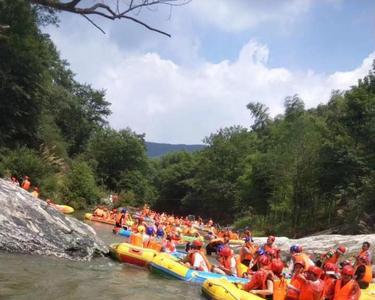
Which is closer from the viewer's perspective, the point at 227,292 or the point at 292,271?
the point at 227,292

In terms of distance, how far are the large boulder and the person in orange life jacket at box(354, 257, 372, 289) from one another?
6.82 metres

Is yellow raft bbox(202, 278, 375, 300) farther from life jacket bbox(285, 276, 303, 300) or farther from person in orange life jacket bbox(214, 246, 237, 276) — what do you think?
person in orange life jacket bbox(214, 246, 237, 276)

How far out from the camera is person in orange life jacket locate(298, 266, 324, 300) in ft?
29.9

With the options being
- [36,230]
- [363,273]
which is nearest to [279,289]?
[363,273]

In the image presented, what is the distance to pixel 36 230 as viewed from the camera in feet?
43.1

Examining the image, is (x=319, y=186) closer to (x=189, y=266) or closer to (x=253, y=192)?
(x=253, y=192)

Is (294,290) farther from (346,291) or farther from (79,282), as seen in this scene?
(79,282)

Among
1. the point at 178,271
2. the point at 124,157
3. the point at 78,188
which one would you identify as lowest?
the point at 178,271

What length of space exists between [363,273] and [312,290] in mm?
3434

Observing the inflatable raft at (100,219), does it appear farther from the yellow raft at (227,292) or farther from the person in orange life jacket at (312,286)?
the person in orange life jacket at (312,286)

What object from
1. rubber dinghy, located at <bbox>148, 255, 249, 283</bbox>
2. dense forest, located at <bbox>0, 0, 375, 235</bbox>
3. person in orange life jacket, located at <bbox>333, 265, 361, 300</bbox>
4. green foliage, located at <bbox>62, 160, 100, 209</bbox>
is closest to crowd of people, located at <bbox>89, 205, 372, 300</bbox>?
person in orange life jacket, located at <bbox>333, 265, 361, 300</bbox>

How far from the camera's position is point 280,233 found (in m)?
37.8

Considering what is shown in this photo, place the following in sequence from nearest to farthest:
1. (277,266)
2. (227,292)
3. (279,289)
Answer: (279,289) < (277,266) < (227,292)

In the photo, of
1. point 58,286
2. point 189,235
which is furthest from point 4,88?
point 58,286
